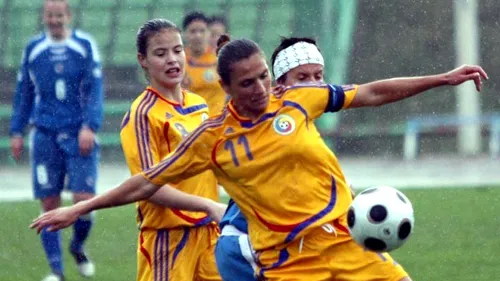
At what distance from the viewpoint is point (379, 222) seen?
466 cm

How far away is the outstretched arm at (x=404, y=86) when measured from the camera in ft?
15.8

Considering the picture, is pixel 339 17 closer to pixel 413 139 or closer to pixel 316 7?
pixel 316 7

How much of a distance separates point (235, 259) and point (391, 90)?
94cm

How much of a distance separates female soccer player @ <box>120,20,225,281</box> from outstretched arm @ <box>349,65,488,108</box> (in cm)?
83

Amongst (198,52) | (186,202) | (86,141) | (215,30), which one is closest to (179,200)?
(186,202)

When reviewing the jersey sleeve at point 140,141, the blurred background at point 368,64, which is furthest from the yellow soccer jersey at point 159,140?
the blurred background at point 368,64

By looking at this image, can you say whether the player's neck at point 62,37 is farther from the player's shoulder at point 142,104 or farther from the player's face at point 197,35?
the player's shoulder at point 142,104

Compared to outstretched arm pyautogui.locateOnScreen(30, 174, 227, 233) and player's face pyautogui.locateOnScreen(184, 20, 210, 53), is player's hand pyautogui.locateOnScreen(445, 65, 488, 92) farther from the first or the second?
player's face pyautogui.locateOnScreen(184, 20, 210, 53)

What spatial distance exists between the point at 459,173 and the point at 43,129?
9.59 m

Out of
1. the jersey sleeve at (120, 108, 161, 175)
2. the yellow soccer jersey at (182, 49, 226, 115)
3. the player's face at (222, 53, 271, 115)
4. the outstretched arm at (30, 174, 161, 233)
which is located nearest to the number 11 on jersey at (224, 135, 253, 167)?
the player's face at (222, 53, 271, 115)

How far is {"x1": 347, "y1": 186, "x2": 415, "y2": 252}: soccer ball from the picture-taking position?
464 cm

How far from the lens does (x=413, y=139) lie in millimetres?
20125

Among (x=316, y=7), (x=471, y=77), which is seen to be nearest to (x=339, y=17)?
(x=316, y=7)

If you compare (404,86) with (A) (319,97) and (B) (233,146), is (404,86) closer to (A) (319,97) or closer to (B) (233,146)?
(A) (319,97)
